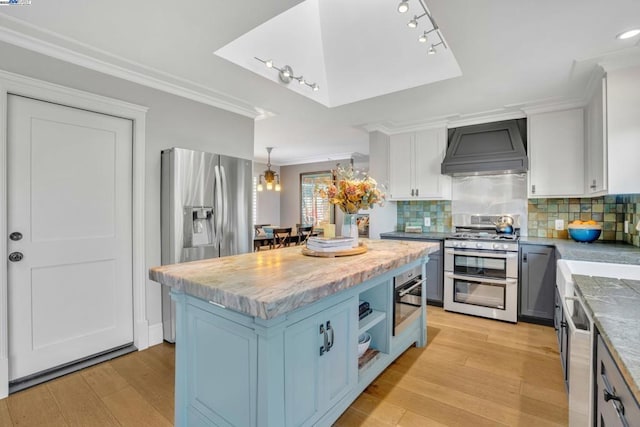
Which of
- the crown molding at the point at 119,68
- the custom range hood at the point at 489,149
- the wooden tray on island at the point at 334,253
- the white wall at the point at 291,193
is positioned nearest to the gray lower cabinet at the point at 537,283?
the custom range hood at the point at 489,149

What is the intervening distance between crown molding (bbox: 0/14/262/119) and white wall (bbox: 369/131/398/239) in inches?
71.7

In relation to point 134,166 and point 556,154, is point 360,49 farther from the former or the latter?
point 556,154

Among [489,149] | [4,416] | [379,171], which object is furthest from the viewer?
[379,171]

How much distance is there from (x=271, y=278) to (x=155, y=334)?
2.07 meters

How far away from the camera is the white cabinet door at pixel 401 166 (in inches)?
169

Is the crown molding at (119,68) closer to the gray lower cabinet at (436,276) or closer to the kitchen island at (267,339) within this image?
the kitchen island at (267,339)

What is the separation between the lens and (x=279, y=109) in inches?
144

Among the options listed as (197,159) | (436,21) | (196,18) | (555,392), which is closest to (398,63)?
(436,21)

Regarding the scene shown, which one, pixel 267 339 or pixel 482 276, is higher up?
pixel 267 339

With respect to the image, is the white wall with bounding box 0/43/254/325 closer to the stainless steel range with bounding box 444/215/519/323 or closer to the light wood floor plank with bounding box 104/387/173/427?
the light wood floor plank with bounding box 104/387/173/427

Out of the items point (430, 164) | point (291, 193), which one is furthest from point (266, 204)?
point (430, 164)

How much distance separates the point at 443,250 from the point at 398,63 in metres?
2.18

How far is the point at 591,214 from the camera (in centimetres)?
344

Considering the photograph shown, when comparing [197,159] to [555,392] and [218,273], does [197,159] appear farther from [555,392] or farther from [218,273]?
[555,392]
